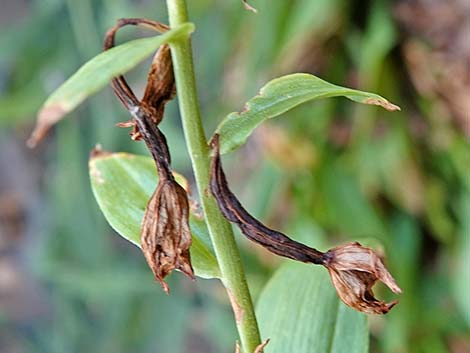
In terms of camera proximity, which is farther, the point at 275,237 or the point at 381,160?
the point at 381,160

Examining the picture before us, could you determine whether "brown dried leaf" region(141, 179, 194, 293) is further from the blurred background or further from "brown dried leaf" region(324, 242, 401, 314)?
the blurred background

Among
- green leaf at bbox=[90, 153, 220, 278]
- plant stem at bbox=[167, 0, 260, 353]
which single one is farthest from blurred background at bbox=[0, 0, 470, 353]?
plant stem at bbox=[167, 0, 260, 353]

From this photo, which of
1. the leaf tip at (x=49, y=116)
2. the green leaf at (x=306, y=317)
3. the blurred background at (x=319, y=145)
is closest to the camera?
the leaf tip at (x=49, y=116)

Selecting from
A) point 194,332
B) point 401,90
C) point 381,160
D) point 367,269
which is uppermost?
point 401,90

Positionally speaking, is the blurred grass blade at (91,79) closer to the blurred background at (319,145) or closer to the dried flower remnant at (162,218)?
the dried flower remnant at (162,218)

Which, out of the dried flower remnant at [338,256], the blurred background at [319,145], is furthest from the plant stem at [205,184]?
the blurred background at [319,145]

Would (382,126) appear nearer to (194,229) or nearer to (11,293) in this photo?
(194,229)

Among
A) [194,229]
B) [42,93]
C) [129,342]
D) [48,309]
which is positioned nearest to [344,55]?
[42,93]
